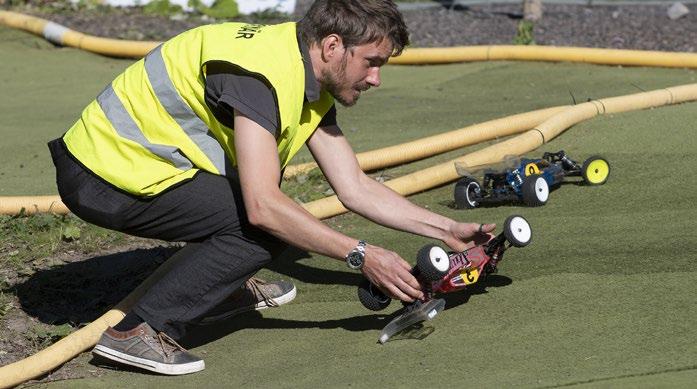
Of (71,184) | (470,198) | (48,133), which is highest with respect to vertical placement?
(71,184)

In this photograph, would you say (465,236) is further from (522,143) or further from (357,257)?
(522,143)

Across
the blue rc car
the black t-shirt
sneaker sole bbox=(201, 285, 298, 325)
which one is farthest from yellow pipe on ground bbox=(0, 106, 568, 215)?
the black t-shirt

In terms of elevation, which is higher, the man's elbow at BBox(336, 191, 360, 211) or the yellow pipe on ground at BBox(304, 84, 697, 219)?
the man's elbow at BBox(336, 191, 360, 211)

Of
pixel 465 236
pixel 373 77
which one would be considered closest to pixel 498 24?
pixel 465 236

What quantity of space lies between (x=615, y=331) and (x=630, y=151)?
2614mm

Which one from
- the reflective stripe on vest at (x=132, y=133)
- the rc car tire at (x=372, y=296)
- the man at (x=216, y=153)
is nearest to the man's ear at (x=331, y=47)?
the man at (x=216, y=153)

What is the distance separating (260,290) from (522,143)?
7.69ft

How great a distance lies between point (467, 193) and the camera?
6395 mm

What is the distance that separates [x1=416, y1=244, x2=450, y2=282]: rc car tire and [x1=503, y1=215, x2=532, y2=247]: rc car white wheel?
0.39 meters

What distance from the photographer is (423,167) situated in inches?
289

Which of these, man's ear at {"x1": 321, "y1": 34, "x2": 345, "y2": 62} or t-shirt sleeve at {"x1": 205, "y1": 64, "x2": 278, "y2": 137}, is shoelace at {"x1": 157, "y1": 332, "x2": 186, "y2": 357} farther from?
man's ear at {"x1": 321, "y1": 34, "x2": 345, "y2": 62}

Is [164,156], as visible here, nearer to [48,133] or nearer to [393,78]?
[48,133]

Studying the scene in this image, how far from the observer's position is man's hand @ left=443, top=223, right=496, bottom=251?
501 centimetres

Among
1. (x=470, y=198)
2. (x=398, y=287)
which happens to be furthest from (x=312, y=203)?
(x=398, y=287)
